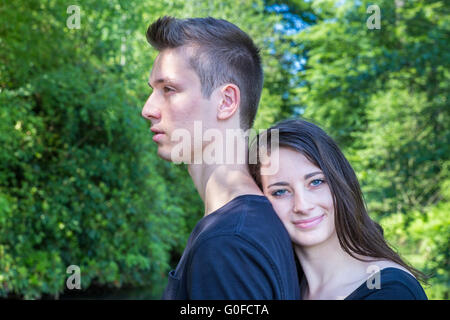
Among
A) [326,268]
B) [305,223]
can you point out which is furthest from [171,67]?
[326,268]

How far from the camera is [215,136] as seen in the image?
1.69 metres

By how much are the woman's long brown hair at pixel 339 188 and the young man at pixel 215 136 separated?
136 mm

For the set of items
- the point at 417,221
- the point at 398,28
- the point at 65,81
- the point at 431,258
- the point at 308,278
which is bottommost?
the point at 308,278

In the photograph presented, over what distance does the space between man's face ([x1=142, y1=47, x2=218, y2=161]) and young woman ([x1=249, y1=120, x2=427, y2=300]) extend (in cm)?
23

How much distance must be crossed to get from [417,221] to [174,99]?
7.18m

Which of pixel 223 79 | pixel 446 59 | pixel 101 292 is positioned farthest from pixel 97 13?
pixel 223 79

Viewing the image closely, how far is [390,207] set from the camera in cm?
909

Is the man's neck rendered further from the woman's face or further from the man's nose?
the man's nose

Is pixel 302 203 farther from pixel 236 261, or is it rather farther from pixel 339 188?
pixel 236 261

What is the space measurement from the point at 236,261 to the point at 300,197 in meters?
0.43

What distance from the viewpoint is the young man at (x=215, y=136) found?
52.3 inches

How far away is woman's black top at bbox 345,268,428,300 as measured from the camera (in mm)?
1514

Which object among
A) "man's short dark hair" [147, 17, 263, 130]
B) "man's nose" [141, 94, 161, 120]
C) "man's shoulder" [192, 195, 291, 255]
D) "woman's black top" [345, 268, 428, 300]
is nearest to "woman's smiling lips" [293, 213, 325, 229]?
"man's shoulder" [192, 195, 291, 255]

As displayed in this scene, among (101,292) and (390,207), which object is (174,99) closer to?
(101,292)
